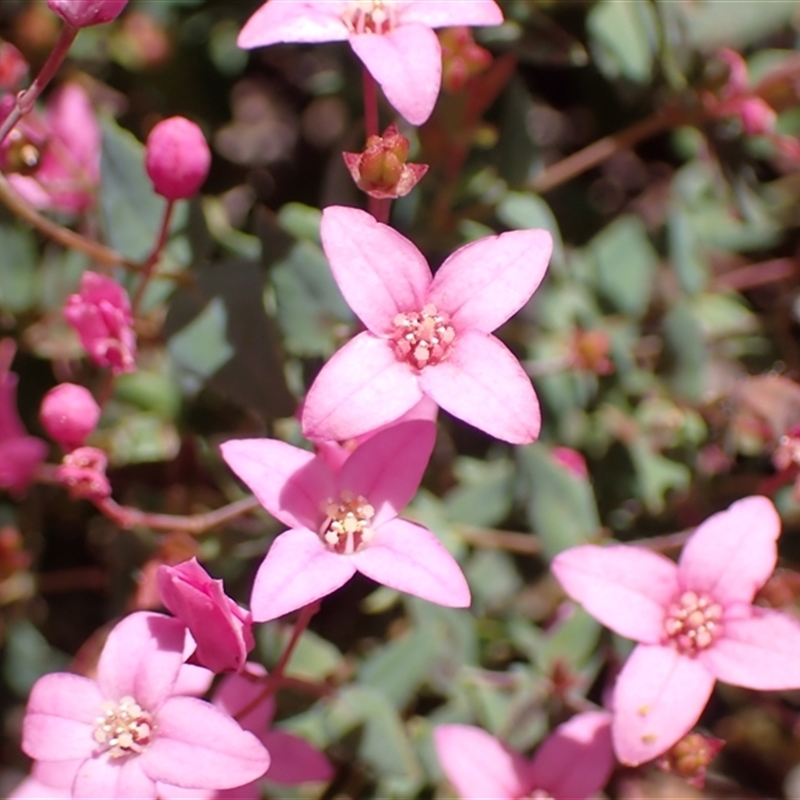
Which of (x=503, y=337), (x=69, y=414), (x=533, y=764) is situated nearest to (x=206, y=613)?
(x=69, y=414)

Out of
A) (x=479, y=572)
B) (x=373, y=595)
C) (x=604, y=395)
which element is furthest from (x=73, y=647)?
(x=604, y=395)

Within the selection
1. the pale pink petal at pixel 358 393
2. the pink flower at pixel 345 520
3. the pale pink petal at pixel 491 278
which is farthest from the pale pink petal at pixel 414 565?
the pale pink petal at pixel 491 278

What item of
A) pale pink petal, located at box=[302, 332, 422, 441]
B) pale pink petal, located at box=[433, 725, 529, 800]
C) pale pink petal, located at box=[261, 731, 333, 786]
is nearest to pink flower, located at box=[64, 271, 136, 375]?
pale pink petal, located at box=[302, 332, 422, 441]

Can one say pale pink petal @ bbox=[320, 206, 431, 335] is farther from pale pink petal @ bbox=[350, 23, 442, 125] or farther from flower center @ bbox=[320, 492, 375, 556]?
flower center @ bbox=[320, 492, 375, 556]

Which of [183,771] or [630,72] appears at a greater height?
[630,72]

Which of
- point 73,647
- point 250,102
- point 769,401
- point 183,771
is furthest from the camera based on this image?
point 250,102

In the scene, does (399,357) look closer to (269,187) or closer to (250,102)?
(269,187)
